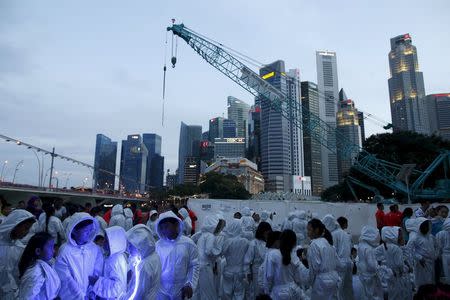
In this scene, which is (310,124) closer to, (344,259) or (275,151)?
(344,259)

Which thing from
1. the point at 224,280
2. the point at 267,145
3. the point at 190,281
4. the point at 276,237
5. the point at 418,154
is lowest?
the point at 224,280

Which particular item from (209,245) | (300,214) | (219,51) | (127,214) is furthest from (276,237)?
(219,51)

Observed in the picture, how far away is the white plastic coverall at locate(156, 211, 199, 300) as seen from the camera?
15.5 feet

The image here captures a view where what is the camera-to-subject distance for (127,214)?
443 inches

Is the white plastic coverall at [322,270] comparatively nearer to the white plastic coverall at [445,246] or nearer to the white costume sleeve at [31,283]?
the white costume sleeve at [31,283]

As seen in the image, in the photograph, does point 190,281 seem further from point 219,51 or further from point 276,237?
point 219,51

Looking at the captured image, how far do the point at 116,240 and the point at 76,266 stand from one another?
53 cm

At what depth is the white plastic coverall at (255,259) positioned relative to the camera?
6.91 m

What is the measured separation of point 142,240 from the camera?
427cm

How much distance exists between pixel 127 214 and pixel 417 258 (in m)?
8.51

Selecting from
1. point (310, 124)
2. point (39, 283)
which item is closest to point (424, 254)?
point (39, 283)

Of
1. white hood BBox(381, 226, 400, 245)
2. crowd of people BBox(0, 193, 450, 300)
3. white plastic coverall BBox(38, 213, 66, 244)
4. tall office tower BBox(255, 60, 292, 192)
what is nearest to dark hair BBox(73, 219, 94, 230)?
crowd of people BBox(0, 193, 450, 300)

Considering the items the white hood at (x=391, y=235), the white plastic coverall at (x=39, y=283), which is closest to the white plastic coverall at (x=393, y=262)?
the white hood at (x=391, y=235)

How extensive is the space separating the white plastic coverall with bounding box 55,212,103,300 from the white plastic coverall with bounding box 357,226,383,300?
490 cm
